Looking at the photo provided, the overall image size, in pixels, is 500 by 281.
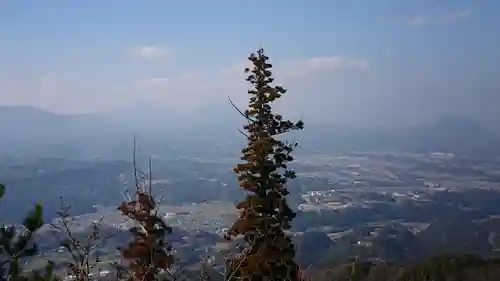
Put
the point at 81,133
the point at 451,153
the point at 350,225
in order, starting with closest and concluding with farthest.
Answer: the point at 350,225
the point at 451,153
the point at 81,133

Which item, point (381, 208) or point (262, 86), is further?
point (381, 208)

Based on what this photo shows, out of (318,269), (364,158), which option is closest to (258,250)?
(318,269)

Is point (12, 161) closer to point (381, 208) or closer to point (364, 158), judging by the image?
point (381, 208)

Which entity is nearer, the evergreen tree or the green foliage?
the green foliage

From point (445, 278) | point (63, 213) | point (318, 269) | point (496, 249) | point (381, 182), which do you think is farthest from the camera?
point (381, 182)

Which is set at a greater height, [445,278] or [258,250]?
[258,250]

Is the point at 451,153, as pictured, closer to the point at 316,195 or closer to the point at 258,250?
the point at 316,195

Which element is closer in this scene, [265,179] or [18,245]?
[18,245]
